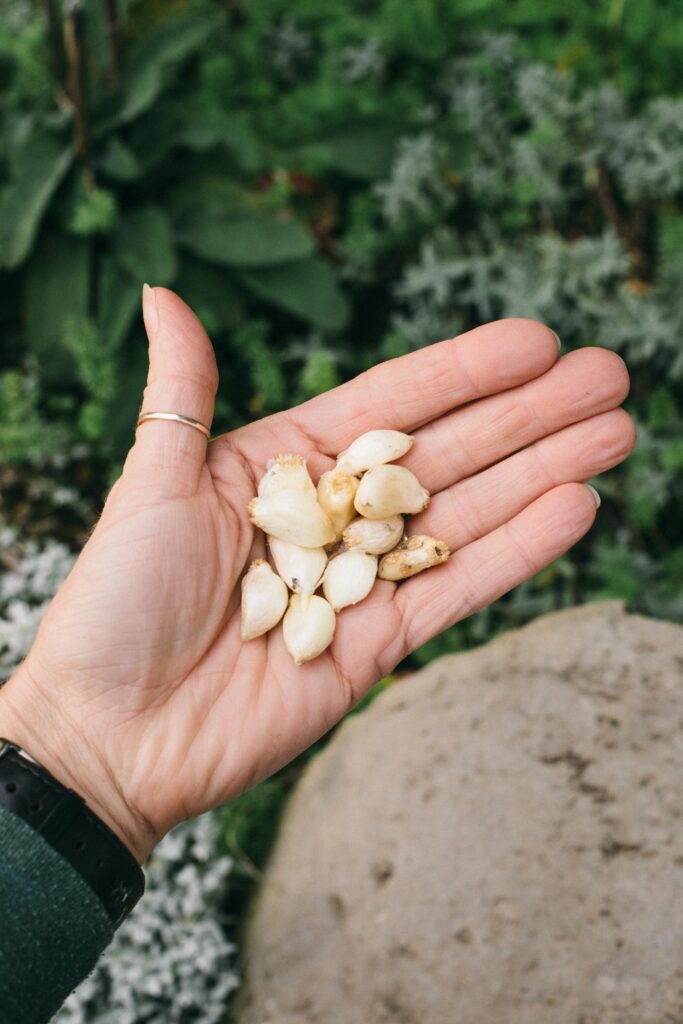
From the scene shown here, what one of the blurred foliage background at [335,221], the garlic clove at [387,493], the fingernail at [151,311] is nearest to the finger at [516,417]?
the garlic clove at [387,493]

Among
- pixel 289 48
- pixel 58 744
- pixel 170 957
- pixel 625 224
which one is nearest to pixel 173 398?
pixel 58 744

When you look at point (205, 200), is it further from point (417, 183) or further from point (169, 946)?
point (169, 946)

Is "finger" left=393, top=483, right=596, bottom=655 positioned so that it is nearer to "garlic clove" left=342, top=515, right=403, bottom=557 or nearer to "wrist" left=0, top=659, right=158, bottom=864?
"garlic clove" left=342, top=515, right=403, bottom=557

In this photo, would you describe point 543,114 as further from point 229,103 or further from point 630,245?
point 229,103

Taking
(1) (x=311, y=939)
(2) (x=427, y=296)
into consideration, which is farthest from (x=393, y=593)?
(2) (x=427, y=296)

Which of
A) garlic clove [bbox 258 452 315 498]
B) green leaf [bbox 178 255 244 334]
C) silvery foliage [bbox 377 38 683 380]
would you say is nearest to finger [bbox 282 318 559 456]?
→ garlic clove [bbox 258 452 315 498]
